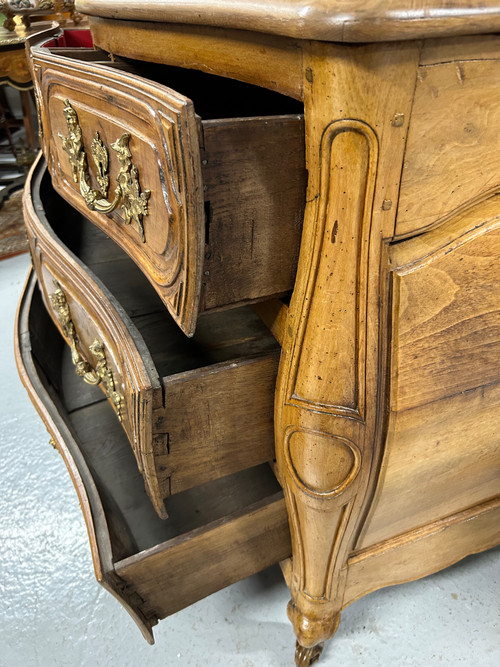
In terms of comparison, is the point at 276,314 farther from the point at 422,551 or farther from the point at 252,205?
the point at 422,551

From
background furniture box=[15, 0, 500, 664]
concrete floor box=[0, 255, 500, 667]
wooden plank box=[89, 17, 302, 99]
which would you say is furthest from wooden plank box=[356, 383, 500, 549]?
wooden plank box=[89, 17, 302, 99]

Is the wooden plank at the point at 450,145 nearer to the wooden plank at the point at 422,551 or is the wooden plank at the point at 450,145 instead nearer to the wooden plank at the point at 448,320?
the wooden plank at the point at 448,320

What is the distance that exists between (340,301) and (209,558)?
39 cm

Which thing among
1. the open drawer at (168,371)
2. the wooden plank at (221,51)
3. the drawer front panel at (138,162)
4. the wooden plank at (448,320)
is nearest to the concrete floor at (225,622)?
the open drawer at (168,371)

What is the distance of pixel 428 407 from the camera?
1.73ft

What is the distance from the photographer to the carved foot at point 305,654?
0.73 meters

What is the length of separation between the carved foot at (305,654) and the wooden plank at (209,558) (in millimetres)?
135

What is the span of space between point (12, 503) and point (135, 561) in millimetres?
534

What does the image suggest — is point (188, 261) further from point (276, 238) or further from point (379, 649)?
point (379, 649)

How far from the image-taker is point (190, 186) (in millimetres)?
391

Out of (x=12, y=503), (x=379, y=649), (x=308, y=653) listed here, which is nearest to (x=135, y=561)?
(x=308, y=653)

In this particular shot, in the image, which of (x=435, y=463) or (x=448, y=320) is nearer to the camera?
(x=448, y=320)

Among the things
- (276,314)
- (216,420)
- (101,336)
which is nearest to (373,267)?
(276,314)

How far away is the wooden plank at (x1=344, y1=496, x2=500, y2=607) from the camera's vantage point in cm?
69
